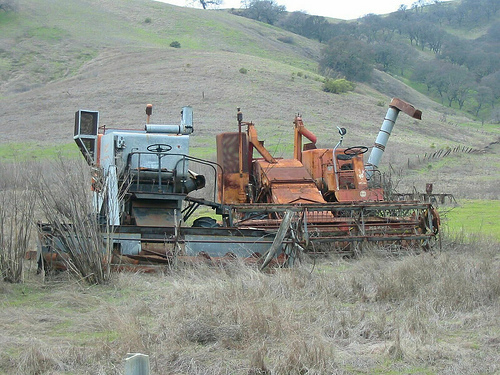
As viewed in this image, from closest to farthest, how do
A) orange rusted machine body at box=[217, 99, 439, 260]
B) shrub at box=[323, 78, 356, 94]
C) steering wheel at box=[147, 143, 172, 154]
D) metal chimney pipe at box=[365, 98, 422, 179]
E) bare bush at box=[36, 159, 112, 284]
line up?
1. bare bush at box=[36, 159, 112, 284]
2. steering wheel at box=[147, 143, 172, 154]
3. orange rusted machine body at box=[217, 99, 439, 260]
4. metal chimney pipe at box=[365, 98, 422, 179]
5. shrub at box=[323, 78, 356, 94]

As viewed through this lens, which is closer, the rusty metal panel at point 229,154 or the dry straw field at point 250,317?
the dry straw field at point 250,317

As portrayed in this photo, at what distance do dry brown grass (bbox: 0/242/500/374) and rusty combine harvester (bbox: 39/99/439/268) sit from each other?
3.15 feet

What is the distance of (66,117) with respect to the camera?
165 feet

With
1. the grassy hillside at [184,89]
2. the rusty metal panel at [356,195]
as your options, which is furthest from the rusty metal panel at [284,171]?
the grassy hillside at [184,89]

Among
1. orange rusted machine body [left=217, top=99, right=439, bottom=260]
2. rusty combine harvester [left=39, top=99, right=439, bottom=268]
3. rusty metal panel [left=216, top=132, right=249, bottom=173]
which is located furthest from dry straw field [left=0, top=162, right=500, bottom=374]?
rusty metal panel [left=216, top=132, right=249, bottom=173]

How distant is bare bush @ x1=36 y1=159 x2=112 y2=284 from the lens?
10477mm

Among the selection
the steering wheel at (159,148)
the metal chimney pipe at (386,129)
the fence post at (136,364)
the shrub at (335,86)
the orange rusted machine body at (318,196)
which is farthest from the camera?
the shrub at (335,86)

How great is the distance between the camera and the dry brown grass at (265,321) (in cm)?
675

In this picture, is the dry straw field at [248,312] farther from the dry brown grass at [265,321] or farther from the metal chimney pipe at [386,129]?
the metal chimney pipe at [386,129]

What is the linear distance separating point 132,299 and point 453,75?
343 feet

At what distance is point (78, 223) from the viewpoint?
415 inches

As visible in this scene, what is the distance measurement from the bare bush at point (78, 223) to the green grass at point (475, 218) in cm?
1015

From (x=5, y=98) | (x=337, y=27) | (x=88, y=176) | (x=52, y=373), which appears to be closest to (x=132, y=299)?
(x=88, y=176)

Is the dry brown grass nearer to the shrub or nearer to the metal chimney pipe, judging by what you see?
the metal chimney pipe
